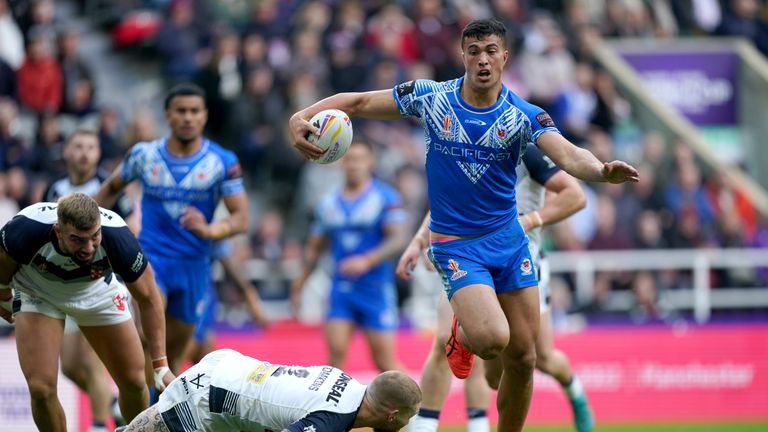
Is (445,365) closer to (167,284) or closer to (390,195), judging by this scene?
(167,284)

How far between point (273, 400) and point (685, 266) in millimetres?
10853

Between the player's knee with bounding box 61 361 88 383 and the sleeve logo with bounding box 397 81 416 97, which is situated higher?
the sleeve logo with bounding box 397 81 416 97

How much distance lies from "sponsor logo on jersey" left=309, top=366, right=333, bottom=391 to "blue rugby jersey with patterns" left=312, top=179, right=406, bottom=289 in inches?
212

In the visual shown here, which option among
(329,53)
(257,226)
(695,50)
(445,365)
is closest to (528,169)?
(445,365)

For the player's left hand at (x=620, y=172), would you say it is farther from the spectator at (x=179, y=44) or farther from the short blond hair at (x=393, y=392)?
the spectator at (x=179, y=44)

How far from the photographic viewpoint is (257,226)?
17.4 meters

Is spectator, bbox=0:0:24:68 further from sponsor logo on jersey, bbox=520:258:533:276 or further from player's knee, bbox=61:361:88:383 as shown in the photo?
sponsor logo on jersey, bbox=520:258:533:276

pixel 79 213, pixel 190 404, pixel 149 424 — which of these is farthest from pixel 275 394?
pixel 79 213

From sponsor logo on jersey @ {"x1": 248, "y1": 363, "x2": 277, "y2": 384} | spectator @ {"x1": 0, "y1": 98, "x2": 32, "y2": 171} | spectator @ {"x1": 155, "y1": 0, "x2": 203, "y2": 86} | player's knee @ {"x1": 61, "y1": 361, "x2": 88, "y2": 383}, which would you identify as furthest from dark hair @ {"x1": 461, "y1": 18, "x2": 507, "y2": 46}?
spectator @ {"x1": 155, "y1": 0, "x2": 203, "y2": 86}

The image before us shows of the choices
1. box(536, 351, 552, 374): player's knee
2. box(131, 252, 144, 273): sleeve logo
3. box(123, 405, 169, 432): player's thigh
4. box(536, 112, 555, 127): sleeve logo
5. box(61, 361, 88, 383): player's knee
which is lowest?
box(61, 361, 88, 383): player's knee

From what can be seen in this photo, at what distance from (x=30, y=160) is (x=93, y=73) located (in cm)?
308

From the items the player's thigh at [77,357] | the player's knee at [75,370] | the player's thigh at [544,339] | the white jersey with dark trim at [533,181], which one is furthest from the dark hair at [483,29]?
the player's knee at [75,370]

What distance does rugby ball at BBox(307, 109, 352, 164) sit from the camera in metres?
8.17

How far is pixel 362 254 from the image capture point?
13.3 metres
